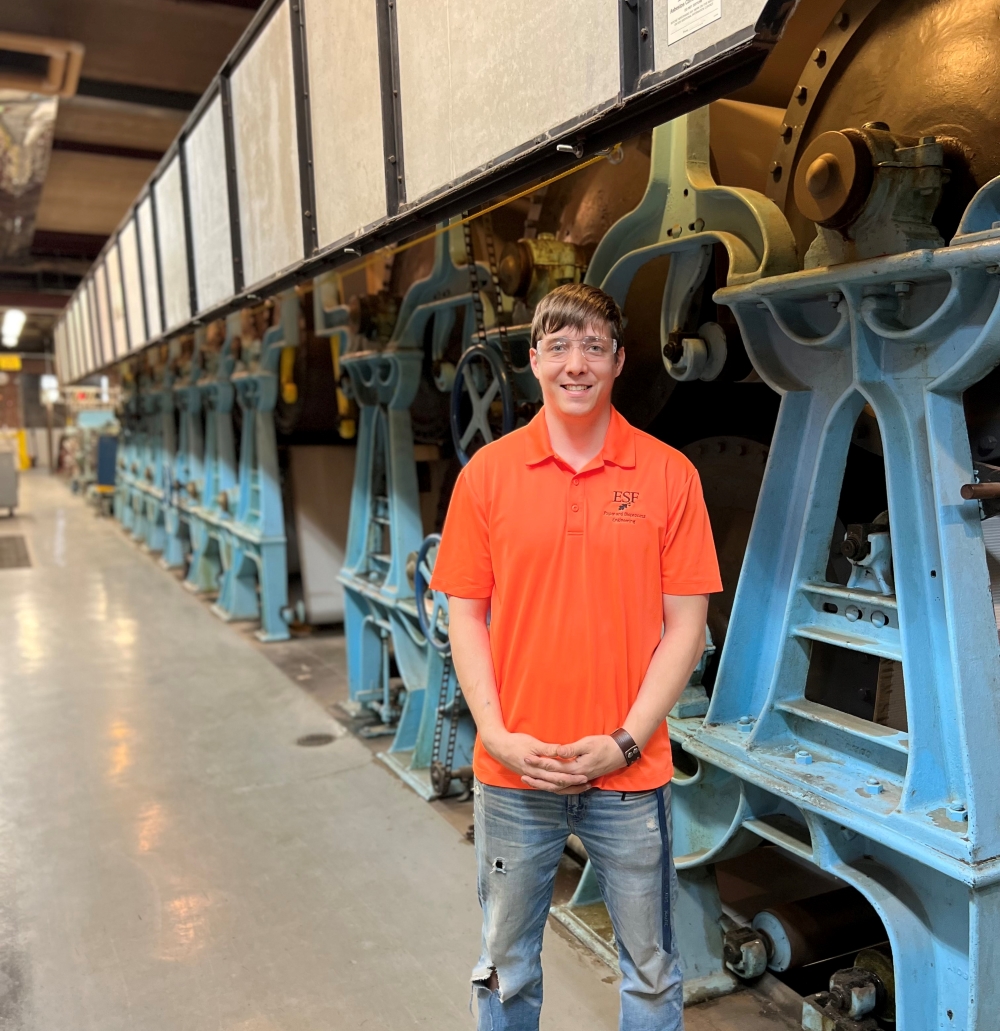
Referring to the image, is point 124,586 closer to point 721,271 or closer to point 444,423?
point 444,423

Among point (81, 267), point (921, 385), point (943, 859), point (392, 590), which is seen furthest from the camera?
point (81, 267)

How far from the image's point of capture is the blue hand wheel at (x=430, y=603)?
3.53 m

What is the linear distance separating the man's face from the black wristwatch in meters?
0.56

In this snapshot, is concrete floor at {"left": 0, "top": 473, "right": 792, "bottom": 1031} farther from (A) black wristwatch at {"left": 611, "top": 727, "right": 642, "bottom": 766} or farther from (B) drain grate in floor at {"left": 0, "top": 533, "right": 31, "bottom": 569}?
(B) drain grate in floor at {"left": 0, "top": 533, "right": 31, "bottom": 569}

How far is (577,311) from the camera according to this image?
156 cm

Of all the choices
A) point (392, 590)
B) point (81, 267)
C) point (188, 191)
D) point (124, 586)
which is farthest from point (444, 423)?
point (81, 267)

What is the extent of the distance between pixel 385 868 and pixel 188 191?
4.14m

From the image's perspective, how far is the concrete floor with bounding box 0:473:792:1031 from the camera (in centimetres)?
238

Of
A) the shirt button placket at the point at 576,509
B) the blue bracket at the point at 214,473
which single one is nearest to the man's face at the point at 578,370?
the shirt button placket at the point at 576,509

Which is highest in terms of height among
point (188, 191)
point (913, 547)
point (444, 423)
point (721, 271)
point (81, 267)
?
point (81, 267)

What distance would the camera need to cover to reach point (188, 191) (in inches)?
211

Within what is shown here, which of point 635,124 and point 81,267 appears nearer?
point 635,124

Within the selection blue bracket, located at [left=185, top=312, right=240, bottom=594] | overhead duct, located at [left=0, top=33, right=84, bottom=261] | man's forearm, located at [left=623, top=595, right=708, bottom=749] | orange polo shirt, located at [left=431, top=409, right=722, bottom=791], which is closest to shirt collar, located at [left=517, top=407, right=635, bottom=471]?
orange polo shirt, located at [left=431, top=409, right=722, bottom=791]

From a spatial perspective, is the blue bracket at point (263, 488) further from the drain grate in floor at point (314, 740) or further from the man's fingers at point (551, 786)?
the man's fingers at point (551, 786)
